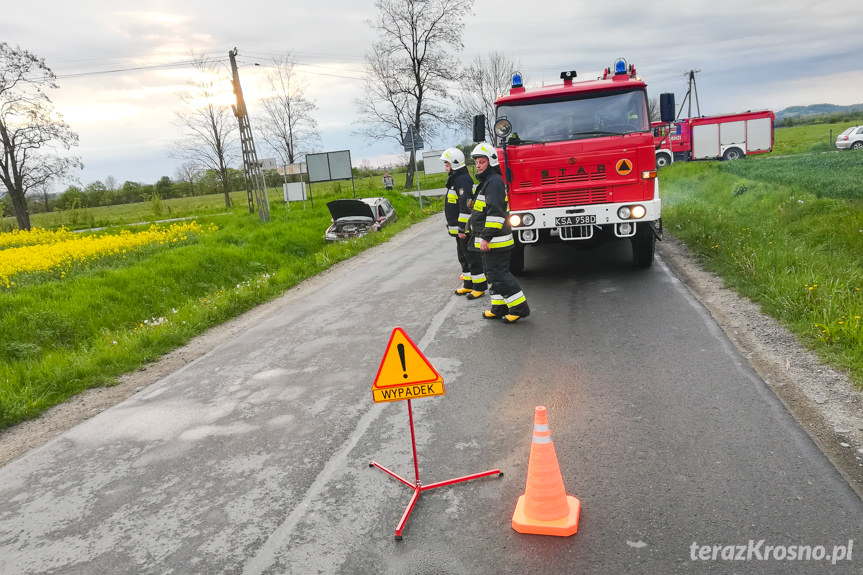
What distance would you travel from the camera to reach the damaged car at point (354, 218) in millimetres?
19078

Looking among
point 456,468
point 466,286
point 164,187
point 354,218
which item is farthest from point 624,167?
point 164,187

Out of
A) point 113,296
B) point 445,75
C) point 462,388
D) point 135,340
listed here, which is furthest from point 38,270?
point 445,75

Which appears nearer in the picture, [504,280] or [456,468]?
[456,468]

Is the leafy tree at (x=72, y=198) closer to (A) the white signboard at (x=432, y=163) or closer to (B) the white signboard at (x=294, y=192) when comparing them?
(A) the white signboard at (x=432, y=163)

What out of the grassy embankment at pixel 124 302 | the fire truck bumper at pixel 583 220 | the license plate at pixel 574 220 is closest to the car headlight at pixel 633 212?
the fire truck bumper at pixel 583 220

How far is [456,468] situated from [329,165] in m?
24.2

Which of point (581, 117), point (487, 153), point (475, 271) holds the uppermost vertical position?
point (581, 117)

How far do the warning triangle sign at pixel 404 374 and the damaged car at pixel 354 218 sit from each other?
48.4ft

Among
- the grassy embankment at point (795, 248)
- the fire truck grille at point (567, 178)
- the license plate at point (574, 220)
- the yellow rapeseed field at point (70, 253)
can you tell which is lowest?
the grassy embankment at point (795, 248)

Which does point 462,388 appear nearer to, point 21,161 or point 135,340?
point 135,340

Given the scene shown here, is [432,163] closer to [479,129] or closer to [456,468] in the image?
[479,129]

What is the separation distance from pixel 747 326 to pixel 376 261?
9.09 metres

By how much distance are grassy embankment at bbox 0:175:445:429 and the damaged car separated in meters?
0.91

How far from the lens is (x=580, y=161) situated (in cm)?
845
